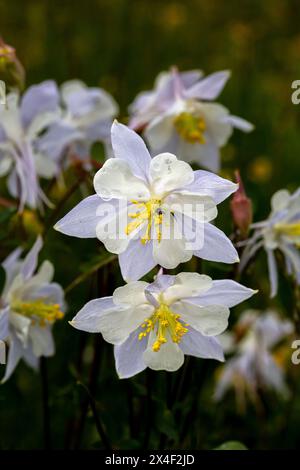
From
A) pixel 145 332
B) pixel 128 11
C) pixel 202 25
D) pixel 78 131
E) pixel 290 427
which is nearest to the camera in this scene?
pixel 145 332

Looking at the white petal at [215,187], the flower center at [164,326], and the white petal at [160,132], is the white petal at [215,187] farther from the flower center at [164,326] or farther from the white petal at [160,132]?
the white petal at [160,132]

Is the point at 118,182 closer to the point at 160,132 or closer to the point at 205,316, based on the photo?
the point at 205,316

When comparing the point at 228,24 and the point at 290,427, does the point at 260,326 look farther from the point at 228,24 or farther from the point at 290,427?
the point at 228,24

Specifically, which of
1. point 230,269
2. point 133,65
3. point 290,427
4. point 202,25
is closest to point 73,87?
point 230,269

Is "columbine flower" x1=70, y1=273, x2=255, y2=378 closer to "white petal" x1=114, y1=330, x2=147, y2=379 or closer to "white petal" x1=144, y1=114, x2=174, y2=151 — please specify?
"white petal" x1=114, y1=330, x2=147, y2=379

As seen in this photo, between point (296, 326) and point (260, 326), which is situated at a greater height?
point (296, 326)

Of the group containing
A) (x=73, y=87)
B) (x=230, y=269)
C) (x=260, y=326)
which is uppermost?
(x=73, y=87)

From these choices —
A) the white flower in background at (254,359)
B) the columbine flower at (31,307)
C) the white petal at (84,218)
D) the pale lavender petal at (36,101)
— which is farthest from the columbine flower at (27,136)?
the white flower in background at (254,359)
